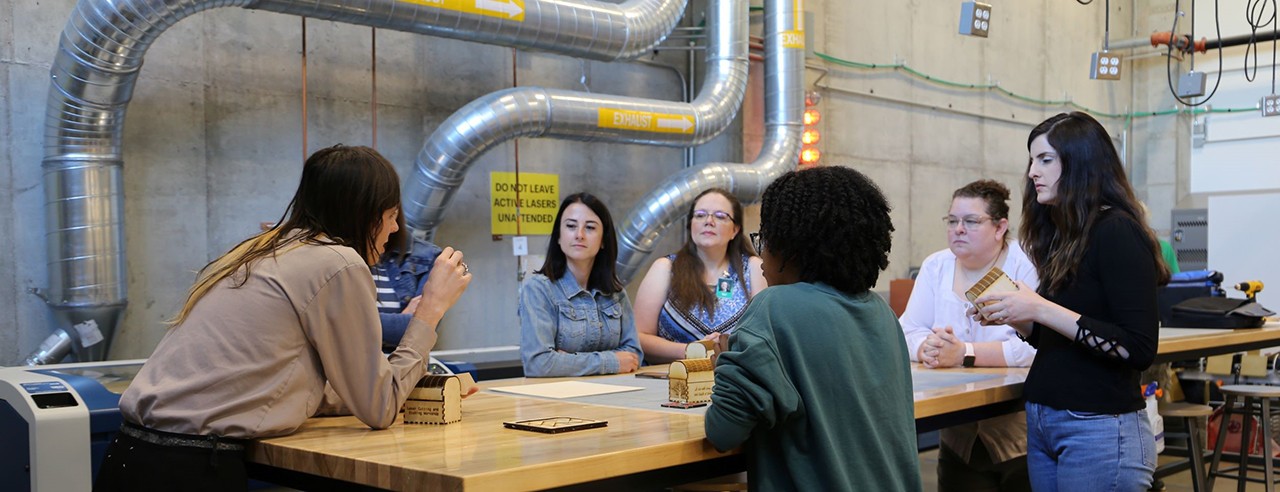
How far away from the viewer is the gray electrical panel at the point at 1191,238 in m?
9.17

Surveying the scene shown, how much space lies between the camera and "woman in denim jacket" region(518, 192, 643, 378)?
9.90 ft

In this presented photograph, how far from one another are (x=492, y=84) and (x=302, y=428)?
4.31 metres

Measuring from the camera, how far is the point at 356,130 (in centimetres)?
553

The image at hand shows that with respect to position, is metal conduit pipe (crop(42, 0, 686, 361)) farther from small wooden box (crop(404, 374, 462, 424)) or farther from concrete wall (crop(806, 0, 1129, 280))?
concrete wall (crop(806, 0, 1129, 280))

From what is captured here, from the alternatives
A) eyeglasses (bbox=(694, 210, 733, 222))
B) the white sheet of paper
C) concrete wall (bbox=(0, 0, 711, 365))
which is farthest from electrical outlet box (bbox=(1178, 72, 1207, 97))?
the white sheet of paper

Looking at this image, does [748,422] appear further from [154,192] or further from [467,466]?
[154,192]

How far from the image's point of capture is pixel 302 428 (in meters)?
1.98

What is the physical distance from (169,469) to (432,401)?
47cm

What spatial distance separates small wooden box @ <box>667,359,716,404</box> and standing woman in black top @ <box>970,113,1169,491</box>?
0.65 metres

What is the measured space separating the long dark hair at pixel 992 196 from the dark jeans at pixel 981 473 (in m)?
0.64

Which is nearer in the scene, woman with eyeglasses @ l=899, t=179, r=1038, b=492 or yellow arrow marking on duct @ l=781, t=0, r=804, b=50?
woman with eyeglasses @ l=899, t=179, r=1038, b=492

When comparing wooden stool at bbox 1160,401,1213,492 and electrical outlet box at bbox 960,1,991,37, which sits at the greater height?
electrical outlet box at bbox 960,1,991,37

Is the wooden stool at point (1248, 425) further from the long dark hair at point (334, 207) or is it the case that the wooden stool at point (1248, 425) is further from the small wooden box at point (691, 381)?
the long dark hair at point (334, 207)

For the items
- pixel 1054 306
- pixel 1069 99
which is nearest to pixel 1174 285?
pixel 1054 306
